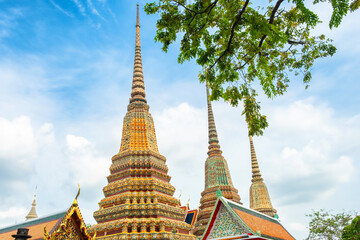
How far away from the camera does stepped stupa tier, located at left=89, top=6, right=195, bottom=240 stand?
812 inches

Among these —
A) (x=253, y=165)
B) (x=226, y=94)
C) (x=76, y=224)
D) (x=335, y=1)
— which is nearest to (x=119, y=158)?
(x=76, y=224)

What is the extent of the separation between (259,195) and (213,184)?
13.0 m

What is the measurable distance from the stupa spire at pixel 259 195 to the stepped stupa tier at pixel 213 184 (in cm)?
1103

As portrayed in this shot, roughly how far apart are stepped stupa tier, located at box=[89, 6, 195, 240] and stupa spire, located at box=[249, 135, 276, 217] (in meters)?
20.3

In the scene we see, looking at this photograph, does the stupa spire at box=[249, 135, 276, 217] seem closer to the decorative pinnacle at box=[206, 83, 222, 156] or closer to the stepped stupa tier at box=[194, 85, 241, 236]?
the stepped stupa tier at box=[194, 85, 241, 236]

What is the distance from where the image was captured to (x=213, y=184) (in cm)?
3150

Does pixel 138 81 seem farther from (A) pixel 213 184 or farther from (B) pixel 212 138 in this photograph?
(A) pixel 213 184

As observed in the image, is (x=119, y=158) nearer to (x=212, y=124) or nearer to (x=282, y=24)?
(x=212, y=124)

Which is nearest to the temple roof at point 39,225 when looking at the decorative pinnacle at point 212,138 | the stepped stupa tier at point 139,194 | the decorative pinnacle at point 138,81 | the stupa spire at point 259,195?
the stepped stupa tier at point 139,194

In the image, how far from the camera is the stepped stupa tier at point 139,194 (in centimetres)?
2062

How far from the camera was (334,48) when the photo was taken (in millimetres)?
7344

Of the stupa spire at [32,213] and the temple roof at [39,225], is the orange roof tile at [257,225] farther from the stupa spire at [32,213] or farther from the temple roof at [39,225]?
the stupa spire at [32,213]

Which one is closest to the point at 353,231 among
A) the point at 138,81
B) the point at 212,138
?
the point at 212,138

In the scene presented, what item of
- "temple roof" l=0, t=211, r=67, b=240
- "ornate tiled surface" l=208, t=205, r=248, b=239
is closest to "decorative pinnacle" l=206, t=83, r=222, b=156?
"ornate tiled surface" l=208, t=205, r=248, b=239
